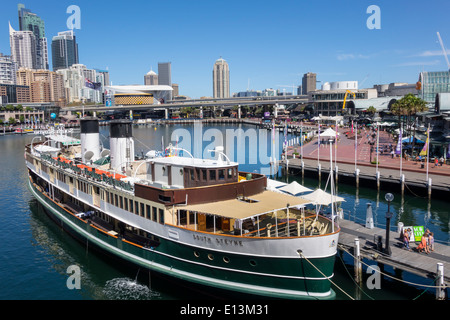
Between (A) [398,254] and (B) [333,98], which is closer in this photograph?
(A) [398,254]

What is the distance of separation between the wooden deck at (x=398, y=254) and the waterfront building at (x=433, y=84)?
361ft

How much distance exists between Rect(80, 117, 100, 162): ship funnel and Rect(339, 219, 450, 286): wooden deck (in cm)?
2426

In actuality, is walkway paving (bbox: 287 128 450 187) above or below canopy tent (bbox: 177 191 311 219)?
below

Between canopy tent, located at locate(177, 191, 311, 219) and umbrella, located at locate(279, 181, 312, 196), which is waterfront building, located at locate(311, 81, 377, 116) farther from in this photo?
canopy tent, located at locate(177, 191, 311, 219)

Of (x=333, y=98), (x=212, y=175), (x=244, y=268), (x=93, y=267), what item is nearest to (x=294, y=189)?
(x=212, y=175)

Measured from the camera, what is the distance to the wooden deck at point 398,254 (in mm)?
19922

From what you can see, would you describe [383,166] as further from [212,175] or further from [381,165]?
[212,175]

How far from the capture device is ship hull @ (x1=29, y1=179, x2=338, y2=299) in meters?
18.5

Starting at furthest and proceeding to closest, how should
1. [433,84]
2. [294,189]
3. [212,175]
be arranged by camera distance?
[433,84] → [294,189] → [212,175]

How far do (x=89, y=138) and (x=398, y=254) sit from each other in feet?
93.2

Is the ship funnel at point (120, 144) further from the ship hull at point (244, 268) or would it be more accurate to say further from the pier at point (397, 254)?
the pier at point (397, 254)

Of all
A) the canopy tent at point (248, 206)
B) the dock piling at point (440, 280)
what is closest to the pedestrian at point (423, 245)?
the dock piling at point (440, 280)

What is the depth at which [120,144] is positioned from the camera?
1278 inches

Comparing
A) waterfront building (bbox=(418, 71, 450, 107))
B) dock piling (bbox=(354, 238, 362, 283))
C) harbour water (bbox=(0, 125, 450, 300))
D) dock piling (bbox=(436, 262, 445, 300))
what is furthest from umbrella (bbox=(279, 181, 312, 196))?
waterfront building (bbox=(418, 71, 450, 107))
